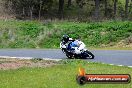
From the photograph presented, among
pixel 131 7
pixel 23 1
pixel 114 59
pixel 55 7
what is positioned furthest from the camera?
pixel 131 7

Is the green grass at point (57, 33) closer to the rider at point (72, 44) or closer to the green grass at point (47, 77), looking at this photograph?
the rider at point (72, 44)

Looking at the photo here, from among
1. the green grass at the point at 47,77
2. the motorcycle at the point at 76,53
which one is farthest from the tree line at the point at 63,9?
the green grass at the point at 47,77

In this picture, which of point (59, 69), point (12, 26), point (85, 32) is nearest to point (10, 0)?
point (12, 26)

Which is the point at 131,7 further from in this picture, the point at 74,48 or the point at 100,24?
the point at 74,48

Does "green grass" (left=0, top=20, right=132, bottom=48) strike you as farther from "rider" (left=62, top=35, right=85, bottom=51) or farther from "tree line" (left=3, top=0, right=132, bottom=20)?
"tree line" (left=3, top=0, right=132, bottom=20)

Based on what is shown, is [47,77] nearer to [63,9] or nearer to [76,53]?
[76,53]

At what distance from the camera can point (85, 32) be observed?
40219mm

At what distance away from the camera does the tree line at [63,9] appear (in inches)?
2319

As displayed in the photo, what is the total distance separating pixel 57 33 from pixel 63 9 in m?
23.7

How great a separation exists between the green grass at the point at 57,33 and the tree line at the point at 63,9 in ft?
43.9

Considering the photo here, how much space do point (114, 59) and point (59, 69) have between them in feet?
21.0

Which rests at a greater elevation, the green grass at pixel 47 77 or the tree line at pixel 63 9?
the green grass at pixel 47 77

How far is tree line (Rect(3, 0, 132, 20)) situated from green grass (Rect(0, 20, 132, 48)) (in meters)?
13.4

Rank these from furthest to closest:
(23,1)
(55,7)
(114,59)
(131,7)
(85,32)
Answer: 1. (131,7)
2. (55,7)
3. (23,1)
4. (85,32)
5. (114,59)
